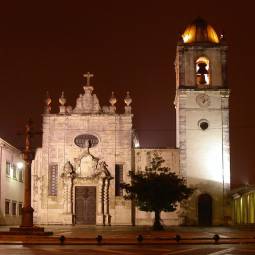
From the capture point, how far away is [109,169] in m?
48.4

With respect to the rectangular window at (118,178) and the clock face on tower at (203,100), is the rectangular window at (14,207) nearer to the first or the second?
the rectangular window at (118,178)

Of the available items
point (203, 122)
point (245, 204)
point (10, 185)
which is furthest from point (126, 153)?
point (245, 204)

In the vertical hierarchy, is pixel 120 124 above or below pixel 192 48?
below

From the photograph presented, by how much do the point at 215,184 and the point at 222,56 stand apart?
32.9ft

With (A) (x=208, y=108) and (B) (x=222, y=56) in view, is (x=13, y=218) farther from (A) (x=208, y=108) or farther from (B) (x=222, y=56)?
(B) (x=222, y=56)

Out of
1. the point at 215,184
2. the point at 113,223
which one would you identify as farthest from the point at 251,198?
the point at 113,223

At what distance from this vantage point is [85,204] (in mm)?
48031

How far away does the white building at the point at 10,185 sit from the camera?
4541cm

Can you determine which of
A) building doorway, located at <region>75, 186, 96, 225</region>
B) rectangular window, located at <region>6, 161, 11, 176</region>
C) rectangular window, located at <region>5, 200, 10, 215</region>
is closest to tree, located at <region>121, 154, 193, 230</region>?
building doorway, located at <region>75, 186, 96, 225</region>

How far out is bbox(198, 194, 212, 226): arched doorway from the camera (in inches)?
1859

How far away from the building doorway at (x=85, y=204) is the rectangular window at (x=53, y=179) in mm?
1743

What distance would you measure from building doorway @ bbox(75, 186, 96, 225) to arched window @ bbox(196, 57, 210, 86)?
11972mm

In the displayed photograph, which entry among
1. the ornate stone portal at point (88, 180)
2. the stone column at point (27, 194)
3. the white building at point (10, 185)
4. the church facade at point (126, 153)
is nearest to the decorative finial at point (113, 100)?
the church facade at point (126, 153)

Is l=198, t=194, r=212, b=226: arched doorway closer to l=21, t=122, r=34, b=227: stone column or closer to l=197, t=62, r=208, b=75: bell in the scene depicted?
l=197, t=62, r=208, b=75: bell
